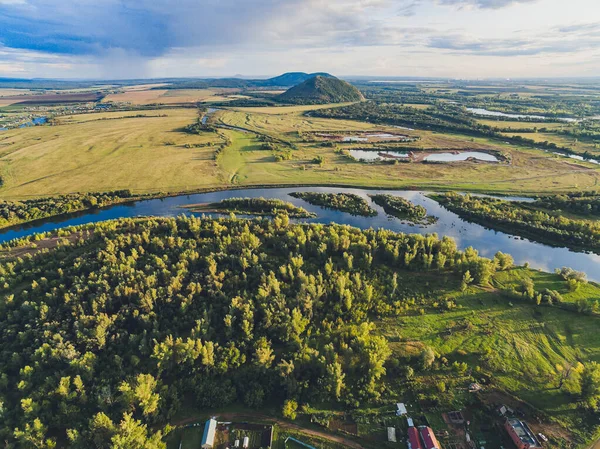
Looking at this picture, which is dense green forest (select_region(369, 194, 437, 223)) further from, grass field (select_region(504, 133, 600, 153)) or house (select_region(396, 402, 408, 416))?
grass field (select_region(504, 133, 600, 153))

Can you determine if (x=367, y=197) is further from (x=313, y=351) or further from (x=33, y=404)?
(x=33, y=404)

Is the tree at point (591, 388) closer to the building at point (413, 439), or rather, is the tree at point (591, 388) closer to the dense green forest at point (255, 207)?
the building at point (413, 439)

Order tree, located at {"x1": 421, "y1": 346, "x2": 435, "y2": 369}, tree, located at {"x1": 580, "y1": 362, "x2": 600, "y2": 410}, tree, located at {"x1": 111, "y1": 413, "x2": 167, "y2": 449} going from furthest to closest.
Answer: tree, located at {"x1": 421, "y1": 346, "x2": 435, "y2": 369} < tree, located at {"x1": 580, "y1": 362, "x2": 600, "y2": 410} < tree, located at {"x1": 111, "y1": 413, "x2": 167, "y2": 449}

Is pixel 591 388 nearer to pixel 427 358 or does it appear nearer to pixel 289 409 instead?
pixel 427 358

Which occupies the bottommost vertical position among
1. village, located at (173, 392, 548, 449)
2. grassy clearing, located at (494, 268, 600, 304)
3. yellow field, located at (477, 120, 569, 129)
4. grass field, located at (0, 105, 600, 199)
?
village, located at (173, 392, 548, 449)

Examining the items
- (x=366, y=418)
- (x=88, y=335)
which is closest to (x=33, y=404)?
(x=88, y=335)

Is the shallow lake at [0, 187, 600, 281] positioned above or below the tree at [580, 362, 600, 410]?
above

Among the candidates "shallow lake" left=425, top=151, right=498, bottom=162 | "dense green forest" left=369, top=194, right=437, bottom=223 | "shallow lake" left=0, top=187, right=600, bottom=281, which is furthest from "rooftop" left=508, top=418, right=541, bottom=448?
"shallow lake" left=425, top=151, right=498, bottom=162
